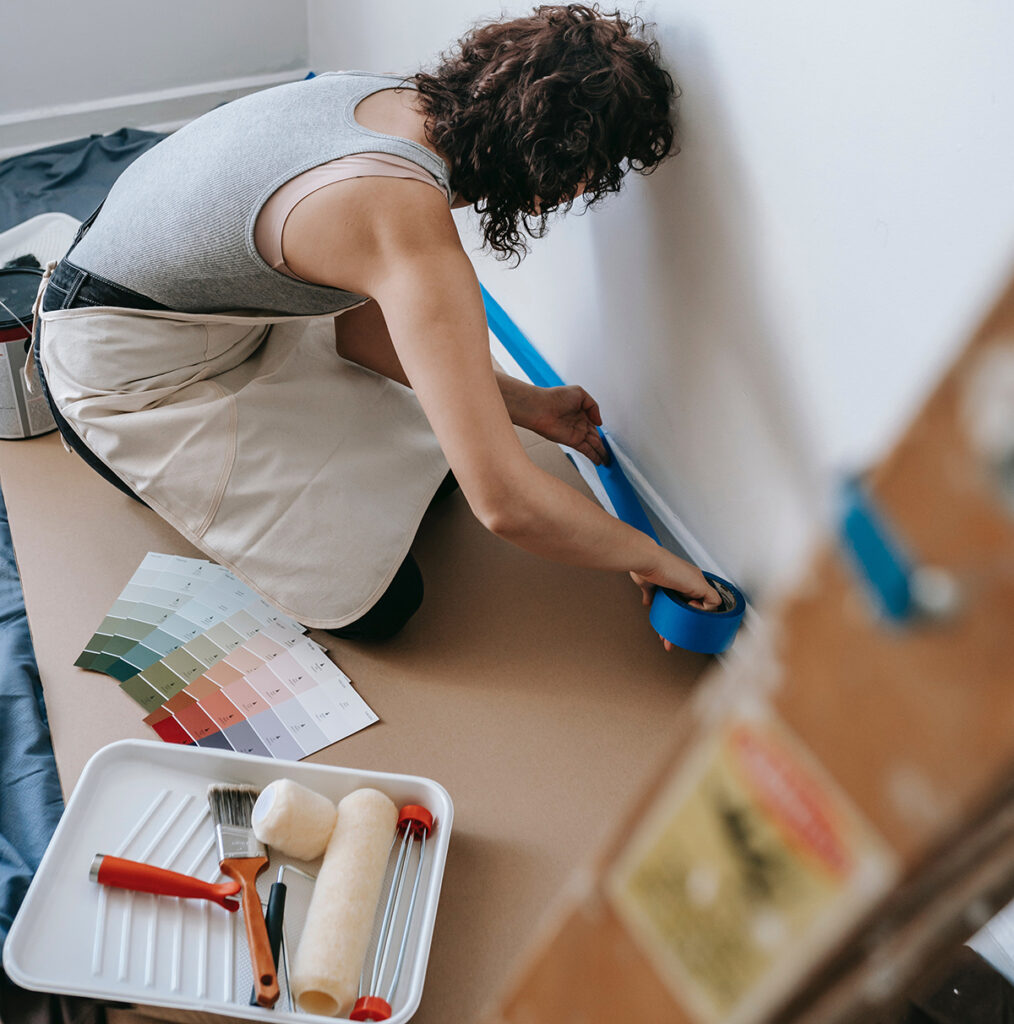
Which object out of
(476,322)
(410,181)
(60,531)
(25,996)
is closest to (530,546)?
(476,322)

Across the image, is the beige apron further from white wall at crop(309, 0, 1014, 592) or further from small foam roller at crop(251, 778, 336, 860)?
white wall at crop(309, 0, 1014, 592)

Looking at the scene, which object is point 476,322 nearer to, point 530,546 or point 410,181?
point 410,181

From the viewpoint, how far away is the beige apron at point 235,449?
1.61m

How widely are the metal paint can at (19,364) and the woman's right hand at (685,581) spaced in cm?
127

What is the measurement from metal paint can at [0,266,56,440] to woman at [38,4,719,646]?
35cm

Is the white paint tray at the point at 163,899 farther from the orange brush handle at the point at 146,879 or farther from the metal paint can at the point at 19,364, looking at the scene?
the metal paint can at the point at 19,364

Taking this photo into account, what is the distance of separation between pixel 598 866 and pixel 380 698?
4.50 ft

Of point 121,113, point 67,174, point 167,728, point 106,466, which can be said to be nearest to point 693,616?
point 167,728

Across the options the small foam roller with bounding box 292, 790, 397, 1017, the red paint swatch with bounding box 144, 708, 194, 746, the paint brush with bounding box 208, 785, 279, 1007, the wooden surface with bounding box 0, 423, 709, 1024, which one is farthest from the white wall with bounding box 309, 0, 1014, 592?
the red paint swatch with bounding box 144, 708, 194, 746

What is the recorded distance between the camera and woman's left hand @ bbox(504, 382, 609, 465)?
1945 mm

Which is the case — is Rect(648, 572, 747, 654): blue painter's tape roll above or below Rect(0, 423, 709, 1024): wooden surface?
above

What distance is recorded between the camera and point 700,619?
161cm

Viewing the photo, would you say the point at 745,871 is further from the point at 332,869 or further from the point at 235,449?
the point at 235,449

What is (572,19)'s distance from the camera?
139 cm
